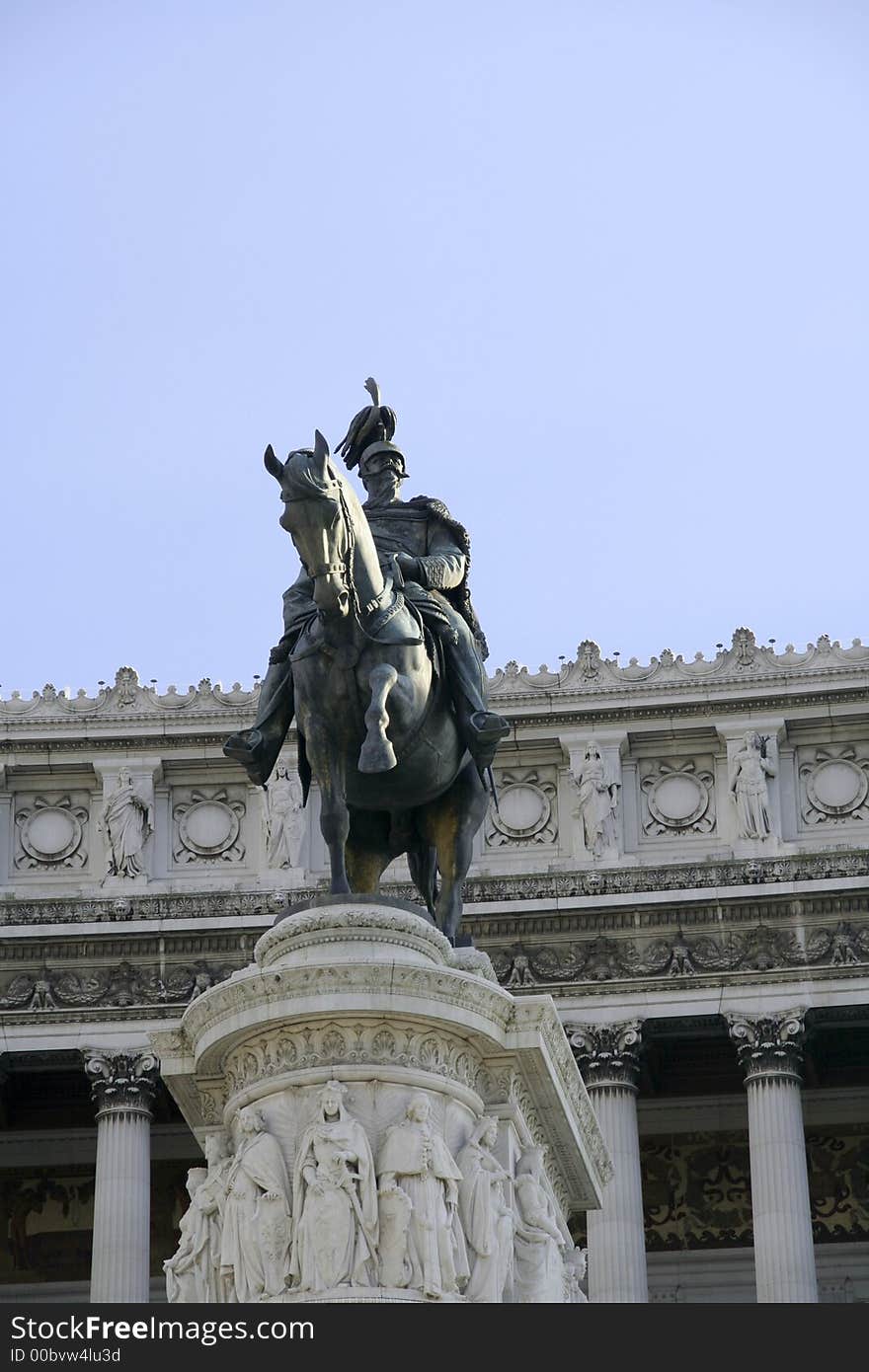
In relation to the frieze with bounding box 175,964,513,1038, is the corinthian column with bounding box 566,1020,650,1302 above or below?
above

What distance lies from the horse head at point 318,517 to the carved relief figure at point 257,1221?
3.03 meters

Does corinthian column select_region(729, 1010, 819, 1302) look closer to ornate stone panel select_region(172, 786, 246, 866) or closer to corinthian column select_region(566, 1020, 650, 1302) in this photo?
corinthian column select_region(566, 1020, 650, 1302)

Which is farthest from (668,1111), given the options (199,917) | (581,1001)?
(199,917)

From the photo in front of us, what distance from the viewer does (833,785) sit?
44250mm

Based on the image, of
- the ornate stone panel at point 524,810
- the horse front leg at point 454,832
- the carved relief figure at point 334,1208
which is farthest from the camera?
the ornate stone panel at point 524,810

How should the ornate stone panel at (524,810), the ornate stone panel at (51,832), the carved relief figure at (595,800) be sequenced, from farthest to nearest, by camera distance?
the ornate stone panel at (51,832), the ornate stone panel at (524,810), the carved relief figure at (595,800)

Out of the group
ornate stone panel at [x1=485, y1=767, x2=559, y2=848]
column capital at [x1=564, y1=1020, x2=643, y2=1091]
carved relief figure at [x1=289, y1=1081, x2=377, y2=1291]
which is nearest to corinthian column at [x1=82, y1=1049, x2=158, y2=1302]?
column capital at [x1=564, y1=1020, x2=643, y2=1091]

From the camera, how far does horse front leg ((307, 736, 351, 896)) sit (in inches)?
706

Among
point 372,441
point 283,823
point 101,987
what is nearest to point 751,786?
point 283,823

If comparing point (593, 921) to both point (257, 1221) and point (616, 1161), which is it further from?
point (257, 1221)

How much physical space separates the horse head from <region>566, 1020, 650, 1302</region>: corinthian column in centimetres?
2332

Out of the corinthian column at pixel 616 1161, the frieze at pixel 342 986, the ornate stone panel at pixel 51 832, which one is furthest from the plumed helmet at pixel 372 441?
the ornate stone panel at pixel 51 832

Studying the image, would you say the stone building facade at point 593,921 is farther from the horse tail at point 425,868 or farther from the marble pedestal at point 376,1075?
the marble pedestal at point 376,1075

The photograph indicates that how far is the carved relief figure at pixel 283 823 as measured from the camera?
144 feet
